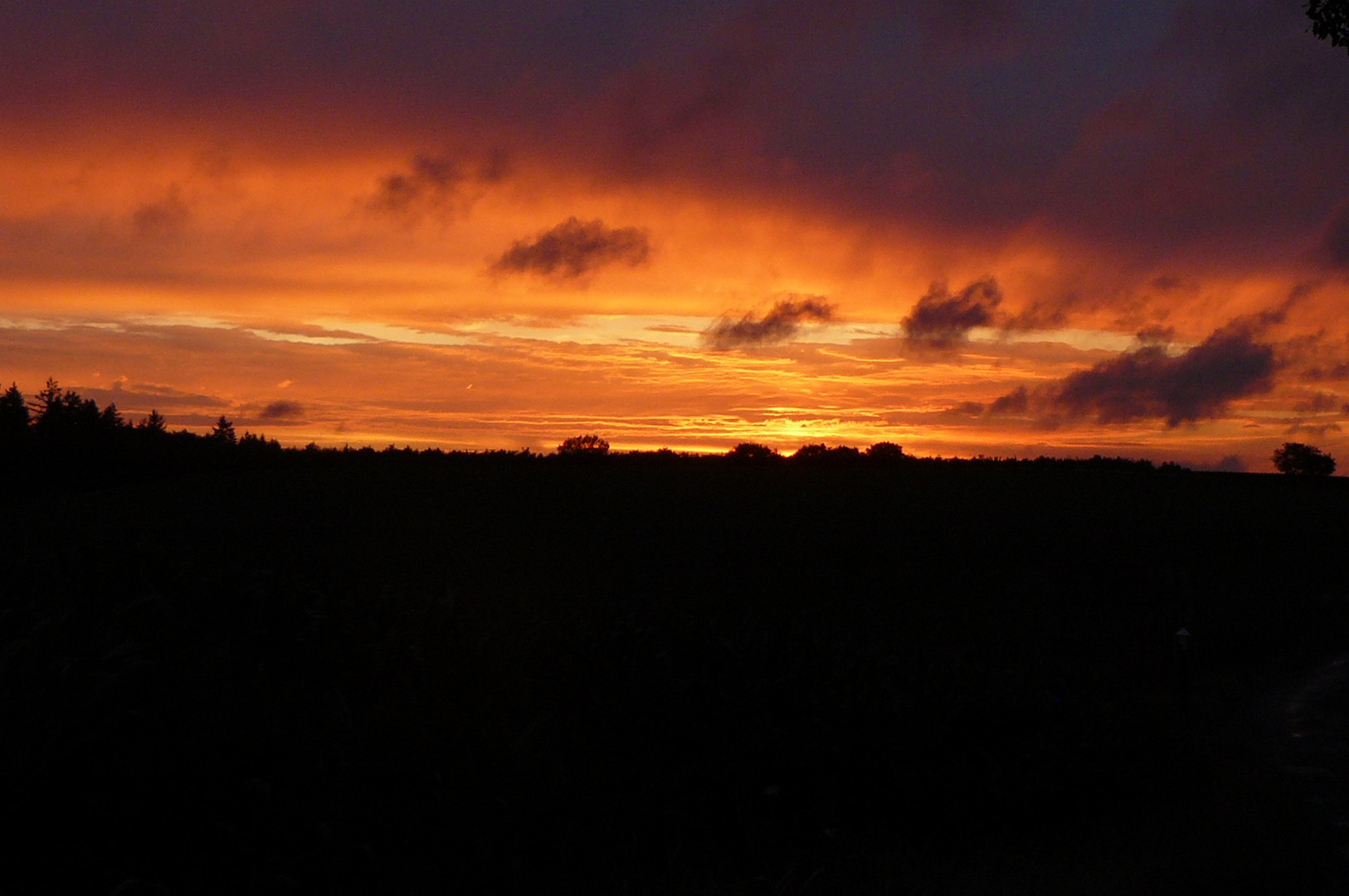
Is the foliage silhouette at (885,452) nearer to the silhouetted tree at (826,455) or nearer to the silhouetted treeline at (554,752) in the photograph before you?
the silhouetted tree at (826,455)

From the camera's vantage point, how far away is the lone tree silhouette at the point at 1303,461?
68.3 m

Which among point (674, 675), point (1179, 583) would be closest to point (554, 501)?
point (1179, 583)

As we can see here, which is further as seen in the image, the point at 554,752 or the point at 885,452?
the point at 885,452

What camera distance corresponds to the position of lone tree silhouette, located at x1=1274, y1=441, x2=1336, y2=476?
68.3 metres

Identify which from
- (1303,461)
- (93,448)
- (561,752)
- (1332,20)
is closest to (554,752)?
(561,752)

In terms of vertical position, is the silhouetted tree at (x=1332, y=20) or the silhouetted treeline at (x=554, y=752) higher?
the silhouetted tree at (x=1332, y=20)

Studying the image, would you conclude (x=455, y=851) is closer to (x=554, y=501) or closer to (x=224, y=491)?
(x=554, y=501)

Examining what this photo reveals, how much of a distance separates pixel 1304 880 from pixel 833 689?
4902 mm

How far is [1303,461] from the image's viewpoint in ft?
228

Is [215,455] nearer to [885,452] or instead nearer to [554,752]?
[885,452]

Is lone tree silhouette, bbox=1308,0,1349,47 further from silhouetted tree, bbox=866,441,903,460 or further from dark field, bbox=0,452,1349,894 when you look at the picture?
silhouetted tree, bbox=866,441,903,460

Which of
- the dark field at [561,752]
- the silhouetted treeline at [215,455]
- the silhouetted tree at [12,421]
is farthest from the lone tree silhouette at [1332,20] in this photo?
the silhouetted tree at [12,421]

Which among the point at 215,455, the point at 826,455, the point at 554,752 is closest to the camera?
the point at 554,752

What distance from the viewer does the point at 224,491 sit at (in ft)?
163
